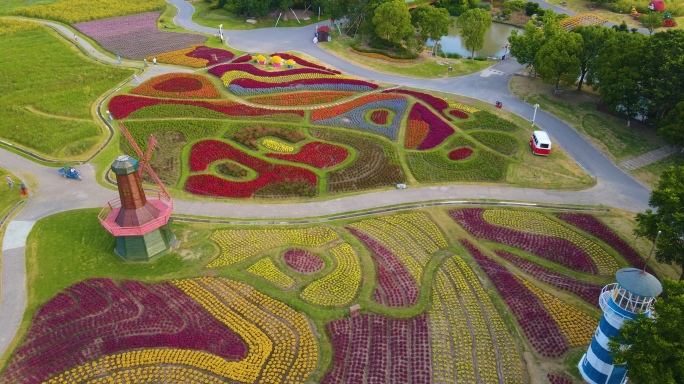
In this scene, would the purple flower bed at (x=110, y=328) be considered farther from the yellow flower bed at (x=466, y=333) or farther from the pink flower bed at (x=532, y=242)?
the pink flower bed at (x=532, y=242)

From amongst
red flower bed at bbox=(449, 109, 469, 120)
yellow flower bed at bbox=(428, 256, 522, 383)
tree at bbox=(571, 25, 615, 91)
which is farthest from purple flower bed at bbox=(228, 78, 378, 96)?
yellow flower bed at bbox=(428, 256, 522, 383)

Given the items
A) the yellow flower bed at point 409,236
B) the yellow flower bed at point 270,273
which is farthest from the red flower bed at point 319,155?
the yellow flower bed at point 270,273

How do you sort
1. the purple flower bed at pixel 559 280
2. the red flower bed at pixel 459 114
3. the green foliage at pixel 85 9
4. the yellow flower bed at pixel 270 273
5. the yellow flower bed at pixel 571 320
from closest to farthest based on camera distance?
the yellow flower bed at pixel 571 320
the purple flower bed at pixel 559 280
the yellow flower bed at pixel 270 273
the red flower bed at pixel 459 114
the green foliage at pixel 85 9

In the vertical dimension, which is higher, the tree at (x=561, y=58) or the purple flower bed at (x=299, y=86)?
the tree at (x=561, y=58)

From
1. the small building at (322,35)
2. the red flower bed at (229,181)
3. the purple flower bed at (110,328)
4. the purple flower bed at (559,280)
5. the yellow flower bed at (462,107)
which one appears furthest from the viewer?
the small building at (322,35)

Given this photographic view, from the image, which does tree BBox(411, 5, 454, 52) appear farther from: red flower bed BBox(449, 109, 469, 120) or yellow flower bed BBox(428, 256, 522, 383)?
yellow flower bed BBox(428, 256, 522, 383)

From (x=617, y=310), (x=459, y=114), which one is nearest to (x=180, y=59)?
(x=459, y=114)

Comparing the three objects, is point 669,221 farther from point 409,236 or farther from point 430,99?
point 430,99
